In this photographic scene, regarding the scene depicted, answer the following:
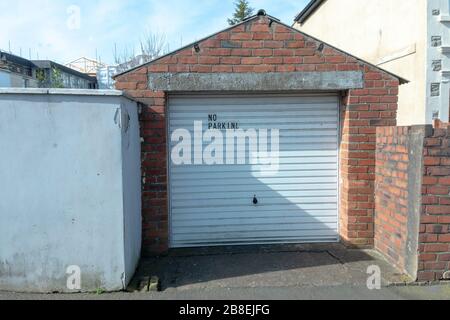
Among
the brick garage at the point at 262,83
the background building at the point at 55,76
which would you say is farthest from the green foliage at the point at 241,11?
A: the brick garage at the point at 262,83

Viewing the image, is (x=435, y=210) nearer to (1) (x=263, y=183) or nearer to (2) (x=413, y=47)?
(1) (x=263, y=183)

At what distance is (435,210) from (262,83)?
2695 millimetres

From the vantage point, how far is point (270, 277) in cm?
459

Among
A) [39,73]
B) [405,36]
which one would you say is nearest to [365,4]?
[405,36]

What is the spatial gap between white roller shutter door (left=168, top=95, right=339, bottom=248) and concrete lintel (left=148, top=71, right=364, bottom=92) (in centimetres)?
33

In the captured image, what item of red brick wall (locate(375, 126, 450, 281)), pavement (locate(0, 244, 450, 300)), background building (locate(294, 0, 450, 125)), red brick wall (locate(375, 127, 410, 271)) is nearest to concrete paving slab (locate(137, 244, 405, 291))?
pavement (locate(0, 244, 450, 300))

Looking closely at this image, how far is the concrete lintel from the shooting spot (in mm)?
5223

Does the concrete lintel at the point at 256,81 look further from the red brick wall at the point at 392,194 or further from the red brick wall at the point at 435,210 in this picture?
the red brick wall at the point at 435,210

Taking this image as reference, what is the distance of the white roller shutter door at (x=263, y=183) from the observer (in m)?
5.67

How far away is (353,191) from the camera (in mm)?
5496

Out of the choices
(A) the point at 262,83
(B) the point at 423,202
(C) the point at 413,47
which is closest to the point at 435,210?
(B) the point at 423,202

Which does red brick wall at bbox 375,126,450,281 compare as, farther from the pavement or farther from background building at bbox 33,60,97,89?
background building at bbox 33,60,97,89

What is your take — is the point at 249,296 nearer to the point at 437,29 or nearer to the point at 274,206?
the point at 274,206

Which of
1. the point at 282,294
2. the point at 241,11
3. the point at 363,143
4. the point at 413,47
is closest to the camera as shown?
the point at 282,294
